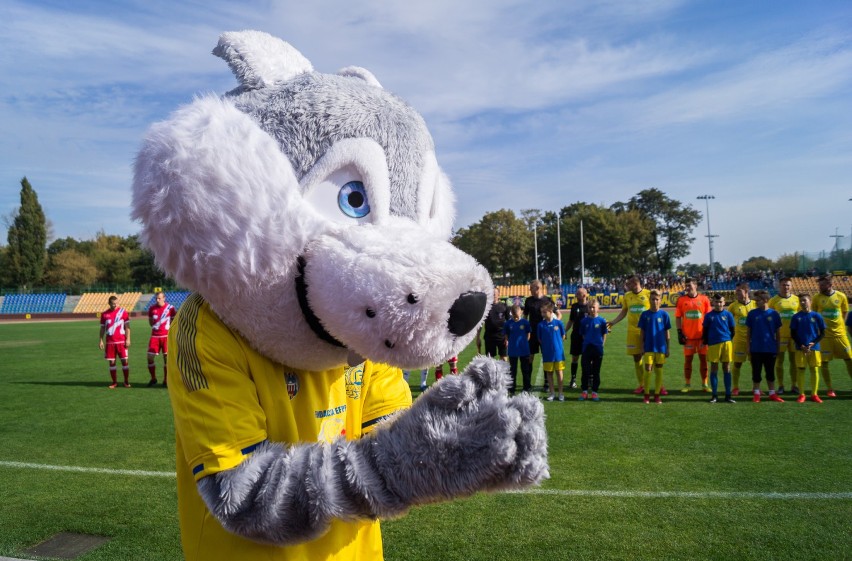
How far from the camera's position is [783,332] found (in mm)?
9992

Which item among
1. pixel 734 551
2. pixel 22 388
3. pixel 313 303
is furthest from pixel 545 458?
pixel 22 388

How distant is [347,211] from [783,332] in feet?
34.6

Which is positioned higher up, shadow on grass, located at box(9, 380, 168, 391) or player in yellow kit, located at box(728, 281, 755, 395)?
player in yellow kit, located at box(728, 281, 755, 395)

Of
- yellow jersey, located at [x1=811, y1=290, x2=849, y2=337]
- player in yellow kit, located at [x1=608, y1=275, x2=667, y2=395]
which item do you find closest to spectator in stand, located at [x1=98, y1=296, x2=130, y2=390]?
player in yellow kit, located at [x1=608, y1=275, x2=667, y2=395]

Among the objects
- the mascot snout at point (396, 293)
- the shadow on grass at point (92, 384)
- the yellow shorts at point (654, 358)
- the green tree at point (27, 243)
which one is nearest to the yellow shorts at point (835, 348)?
the yellow shorts at point (654, 358)

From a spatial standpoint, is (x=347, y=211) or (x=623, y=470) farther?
(x=623, y=470)

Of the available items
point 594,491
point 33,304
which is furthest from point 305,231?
point 33,304

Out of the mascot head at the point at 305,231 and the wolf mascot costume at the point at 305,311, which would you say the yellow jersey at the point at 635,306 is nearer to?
the wolf mascot costume at the point at 305,311

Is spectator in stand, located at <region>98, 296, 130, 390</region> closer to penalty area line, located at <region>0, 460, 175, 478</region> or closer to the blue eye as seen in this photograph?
penalty area line, located at <region>0, 460, 175, 478</region>

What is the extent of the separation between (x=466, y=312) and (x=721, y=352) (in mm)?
9223

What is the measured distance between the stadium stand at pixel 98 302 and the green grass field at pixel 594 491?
3753cm

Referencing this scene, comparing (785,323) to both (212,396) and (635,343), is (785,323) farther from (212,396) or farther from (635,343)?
(212,396)

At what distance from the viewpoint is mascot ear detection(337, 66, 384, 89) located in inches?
69.9

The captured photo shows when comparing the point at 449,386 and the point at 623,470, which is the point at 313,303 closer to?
the point at 449,386
